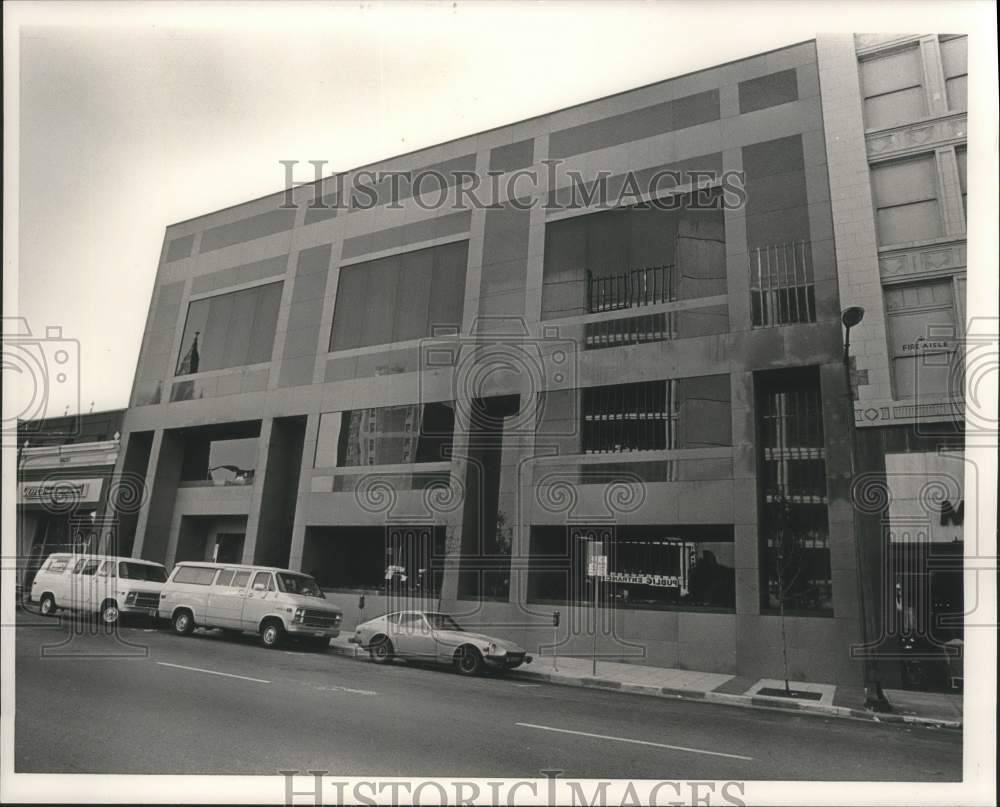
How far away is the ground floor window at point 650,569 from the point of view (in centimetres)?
623

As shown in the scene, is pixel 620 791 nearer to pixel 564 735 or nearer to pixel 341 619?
pixel 564 735

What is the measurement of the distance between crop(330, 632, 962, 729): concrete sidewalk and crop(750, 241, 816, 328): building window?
3.32 metres

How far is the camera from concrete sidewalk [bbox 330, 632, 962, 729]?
19.1 ft

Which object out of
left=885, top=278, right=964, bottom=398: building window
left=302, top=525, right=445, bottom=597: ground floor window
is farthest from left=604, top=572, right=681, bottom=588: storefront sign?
left=885, top=278, right=964, bottom=398: building window

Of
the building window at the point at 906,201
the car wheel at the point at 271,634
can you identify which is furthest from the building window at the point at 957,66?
the car wheel at the point at 271,634

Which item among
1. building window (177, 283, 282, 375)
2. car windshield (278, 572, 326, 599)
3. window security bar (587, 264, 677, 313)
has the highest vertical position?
window security bar (587, 264, 677, 313)

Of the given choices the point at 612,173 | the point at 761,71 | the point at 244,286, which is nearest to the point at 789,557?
the point at 612,173

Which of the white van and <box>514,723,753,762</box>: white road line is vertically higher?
the white van

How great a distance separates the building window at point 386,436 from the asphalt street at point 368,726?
191 cm

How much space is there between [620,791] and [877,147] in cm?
653

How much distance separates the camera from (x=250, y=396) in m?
7.12

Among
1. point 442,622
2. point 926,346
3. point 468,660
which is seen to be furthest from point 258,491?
point 926,346

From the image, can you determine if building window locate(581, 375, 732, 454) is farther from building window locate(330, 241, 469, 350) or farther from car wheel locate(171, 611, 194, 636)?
car wheel locate(171, 611, 194, 636)

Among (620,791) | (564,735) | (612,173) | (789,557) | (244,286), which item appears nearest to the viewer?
(620,791)
